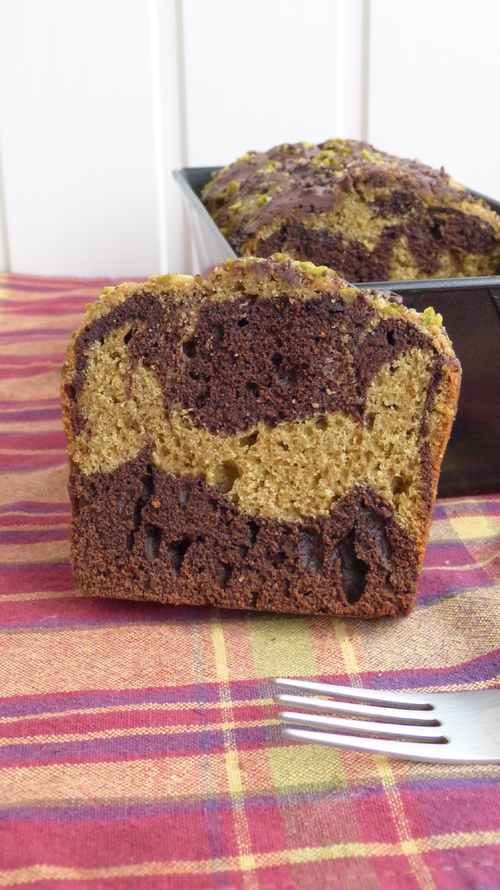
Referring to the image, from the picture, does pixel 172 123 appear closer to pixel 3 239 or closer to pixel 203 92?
pixel 203 92

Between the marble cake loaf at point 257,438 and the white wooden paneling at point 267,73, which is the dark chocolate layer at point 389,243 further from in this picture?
the white wooden paneling at point 267,73

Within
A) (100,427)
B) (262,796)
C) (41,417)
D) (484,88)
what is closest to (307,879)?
(262,796)

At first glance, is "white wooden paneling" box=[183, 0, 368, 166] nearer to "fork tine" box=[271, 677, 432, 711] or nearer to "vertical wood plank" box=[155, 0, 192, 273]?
"vertical wood plank" box=[155, 0, 192, 273]

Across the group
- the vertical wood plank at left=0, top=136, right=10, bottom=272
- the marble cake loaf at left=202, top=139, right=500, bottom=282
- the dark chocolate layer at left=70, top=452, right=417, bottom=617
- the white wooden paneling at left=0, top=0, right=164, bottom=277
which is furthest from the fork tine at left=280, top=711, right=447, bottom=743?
the vertical wood plank at left=0, top=136, right=10, bottom=272

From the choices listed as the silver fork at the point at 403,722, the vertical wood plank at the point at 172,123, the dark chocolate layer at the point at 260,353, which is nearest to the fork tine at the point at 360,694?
the silver fork at the point at 403,722

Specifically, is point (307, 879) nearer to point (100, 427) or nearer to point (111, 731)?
point (111, 731)
